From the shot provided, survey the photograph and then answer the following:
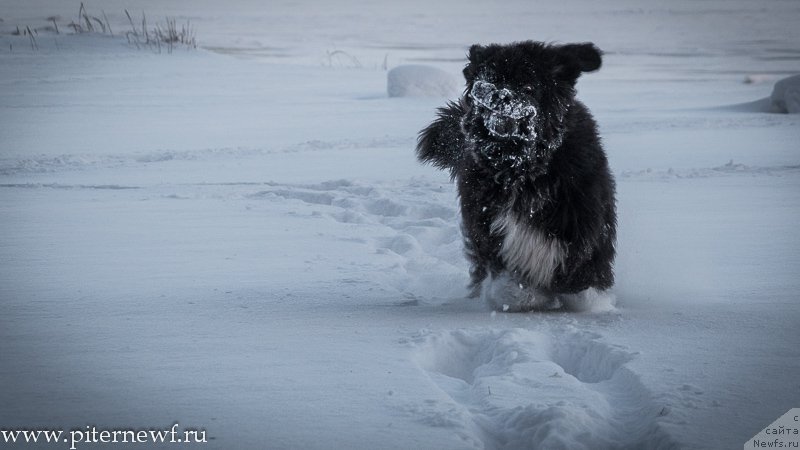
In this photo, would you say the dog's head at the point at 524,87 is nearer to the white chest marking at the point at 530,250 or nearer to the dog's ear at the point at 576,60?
the dog's ear at the point at 576,60

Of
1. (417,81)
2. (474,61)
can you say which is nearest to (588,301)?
(474,61)

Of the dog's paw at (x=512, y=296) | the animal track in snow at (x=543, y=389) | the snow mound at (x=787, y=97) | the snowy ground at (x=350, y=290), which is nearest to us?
the animal track in snow at (x=543, y=389)

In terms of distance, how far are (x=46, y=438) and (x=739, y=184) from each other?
7.12 metres

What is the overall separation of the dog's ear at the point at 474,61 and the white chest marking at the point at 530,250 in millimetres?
794

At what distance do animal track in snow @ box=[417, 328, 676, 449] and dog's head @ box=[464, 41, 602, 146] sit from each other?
1.05 meters

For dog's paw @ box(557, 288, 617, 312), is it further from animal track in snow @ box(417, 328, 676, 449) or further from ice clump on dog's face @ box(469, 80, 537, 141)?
ice clump on dog's face @ box(469, 80, 537, 141)

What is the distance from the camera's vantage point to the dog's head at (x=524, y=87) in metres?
4.30

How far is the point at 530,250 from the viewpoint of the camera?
439cm

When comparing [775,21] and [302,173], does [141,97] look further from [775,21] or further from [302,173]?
[775,21]

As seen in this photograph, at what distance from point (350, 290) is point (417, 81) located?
35.4 ft

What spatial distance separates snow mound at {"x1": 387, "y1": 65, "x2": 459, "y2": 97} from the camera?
15.2 m

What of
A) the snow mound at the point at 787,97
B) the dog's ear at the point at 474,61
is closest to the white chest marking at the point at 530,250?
the dog's ear at the point at 474,61

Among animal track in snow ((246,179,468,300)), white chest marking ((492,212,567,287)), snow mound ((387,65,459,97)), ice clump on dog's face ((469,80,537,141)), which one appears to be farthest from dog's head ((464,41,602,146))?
snow mound ((387,65,459,97))

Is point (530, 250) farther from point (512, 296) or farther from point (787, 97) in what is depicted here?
point (787, 97)
